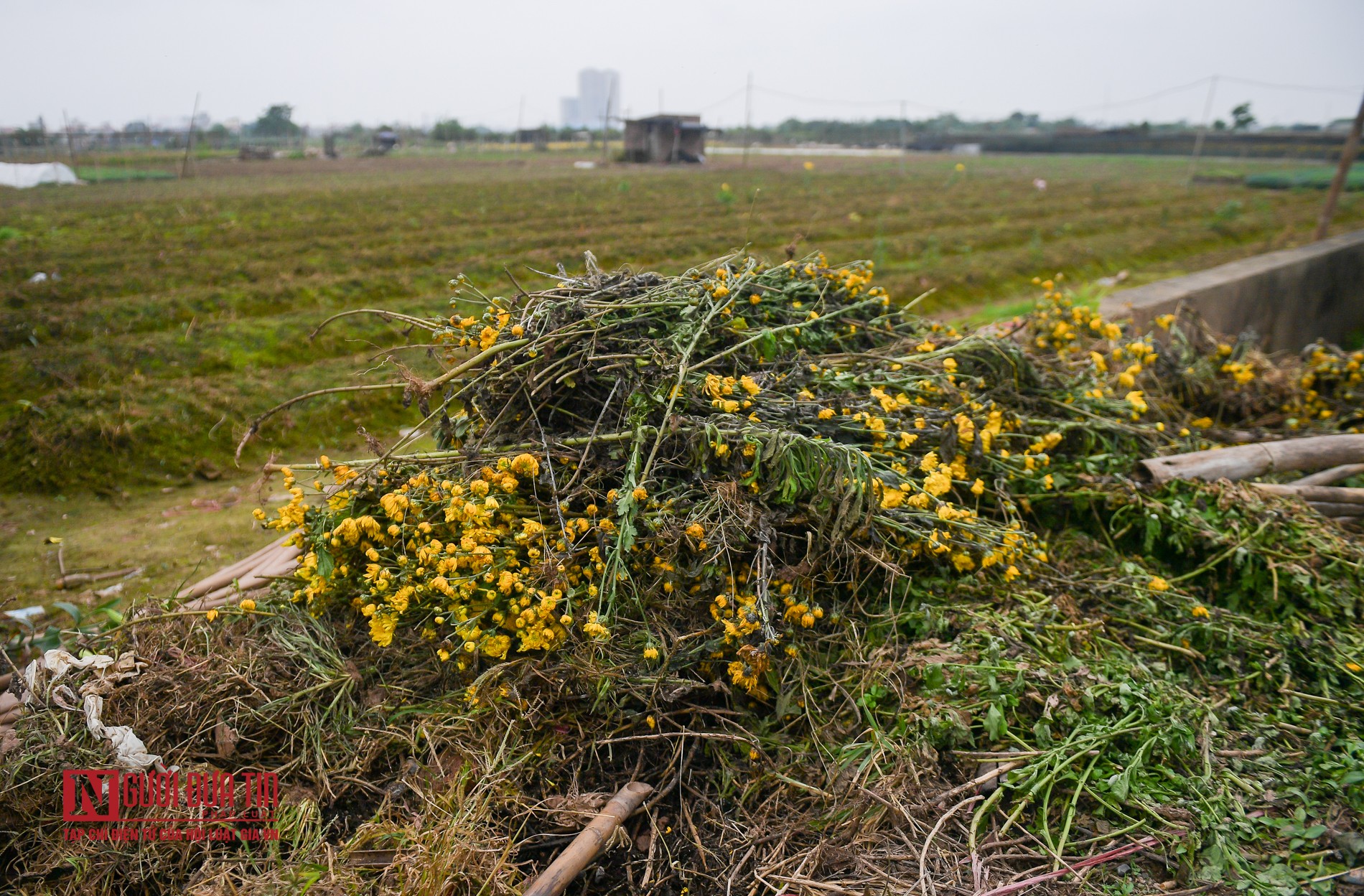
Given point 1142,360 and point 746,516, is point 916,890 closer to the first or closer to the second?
point 746,516

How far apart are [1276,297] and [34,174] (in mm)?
17624

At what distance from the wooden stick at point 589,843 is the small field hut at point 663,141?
95.3 feet

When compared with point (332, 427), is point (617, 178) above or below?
above

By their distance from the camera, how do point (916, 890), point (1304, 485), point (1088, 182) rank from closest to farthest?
point (916, 890) < point (1304, 485) < point (1088, 182)

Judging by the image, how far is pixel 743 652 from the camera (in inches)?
91.4

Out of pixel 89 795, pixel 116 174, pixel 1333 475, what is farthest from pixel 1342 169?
pixel 116 174

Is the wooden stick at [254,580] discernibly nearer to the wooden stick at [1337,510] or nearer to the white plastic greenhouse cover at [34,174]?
the wooden stick at [1337,510]

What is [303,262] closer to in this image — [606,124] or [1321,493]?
[1321,493]

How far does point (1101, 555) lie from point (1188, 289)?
4.30 m

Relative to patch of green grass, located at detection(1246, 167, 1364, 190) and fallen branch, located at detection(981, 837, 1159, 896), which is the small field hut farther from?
fallen branch, located at detection(981, 837, 1159, 896)

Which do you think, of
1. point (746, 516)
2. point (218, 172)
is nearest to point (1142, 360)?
point (746, 516)

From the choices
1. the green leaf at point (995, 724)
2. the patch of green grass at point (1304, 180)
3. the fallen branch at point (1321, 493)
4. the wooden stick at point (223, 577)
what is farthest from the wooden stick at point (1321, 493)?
the patch of green grass at point (1304, 180)

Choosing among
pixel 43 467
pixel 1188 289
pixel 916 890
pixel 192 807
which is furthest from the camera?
pixel 1188 289

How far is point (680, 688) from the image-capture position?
235 cm
